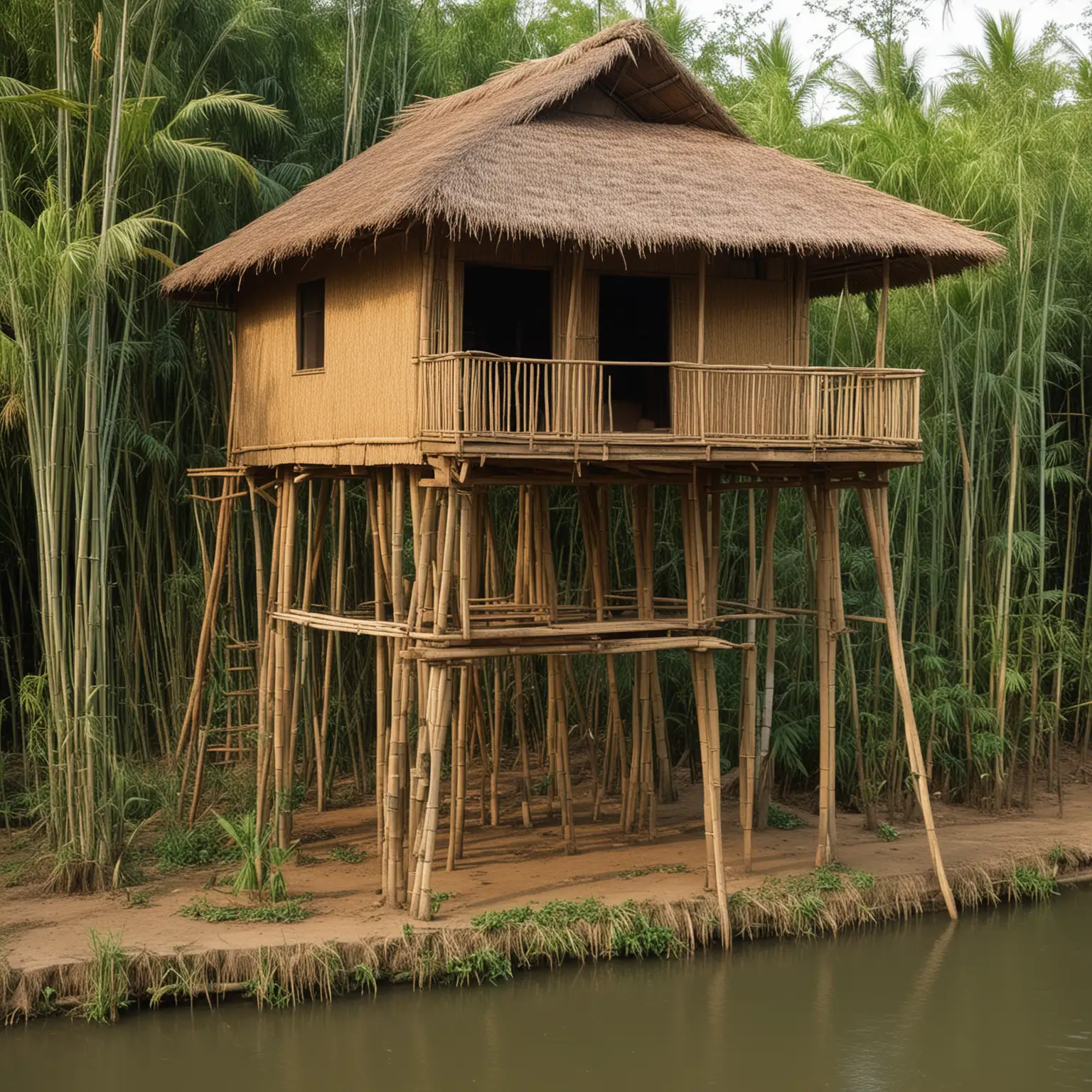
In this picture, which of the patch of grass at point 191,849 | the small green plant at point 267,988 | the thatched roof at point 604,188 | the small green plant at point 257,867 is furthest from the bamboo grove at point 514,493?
the small green plant at point 267,988

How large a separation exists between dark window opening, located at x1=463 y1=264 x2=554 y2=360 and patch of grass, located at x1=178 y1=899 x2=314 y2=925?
5.13 meters

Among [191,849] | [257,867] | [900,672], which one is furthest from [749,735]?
[191,849]

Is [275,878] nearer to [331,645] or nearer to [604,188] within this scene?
[331,645]

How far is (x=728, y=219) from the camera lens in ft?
40.2

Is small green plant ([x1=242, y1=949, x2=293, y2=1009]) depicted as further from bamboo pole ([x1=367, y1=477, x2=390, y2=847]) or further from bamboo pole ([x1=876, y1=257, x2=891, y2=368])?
bamboo pole ([x1=876, y1=257, x2=891, y2=368])

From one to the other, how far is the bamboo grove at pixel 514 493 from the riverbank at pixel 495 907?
0.85 m

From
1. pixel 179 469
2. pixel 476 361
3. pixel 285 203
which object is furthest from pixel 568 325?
pixel 179 469

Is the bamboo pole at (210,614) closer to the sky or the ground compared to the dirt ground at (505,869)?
closer to the sky

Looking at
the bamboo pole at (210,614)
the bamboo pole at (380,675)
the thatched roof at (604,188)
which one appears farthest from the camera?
the bamboo pole at (210,614)

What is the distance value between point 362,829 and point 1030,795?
7203mm

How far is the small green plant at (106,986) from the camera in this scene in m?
10.6

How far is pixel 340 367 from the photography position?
13109 millimetres

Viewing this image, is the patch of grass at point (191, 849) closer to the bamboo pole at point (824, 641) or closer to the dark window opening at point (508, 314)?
the dark window opening at point (508, 314)

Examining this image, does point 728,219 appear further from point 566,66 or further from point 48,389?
point 48,389
